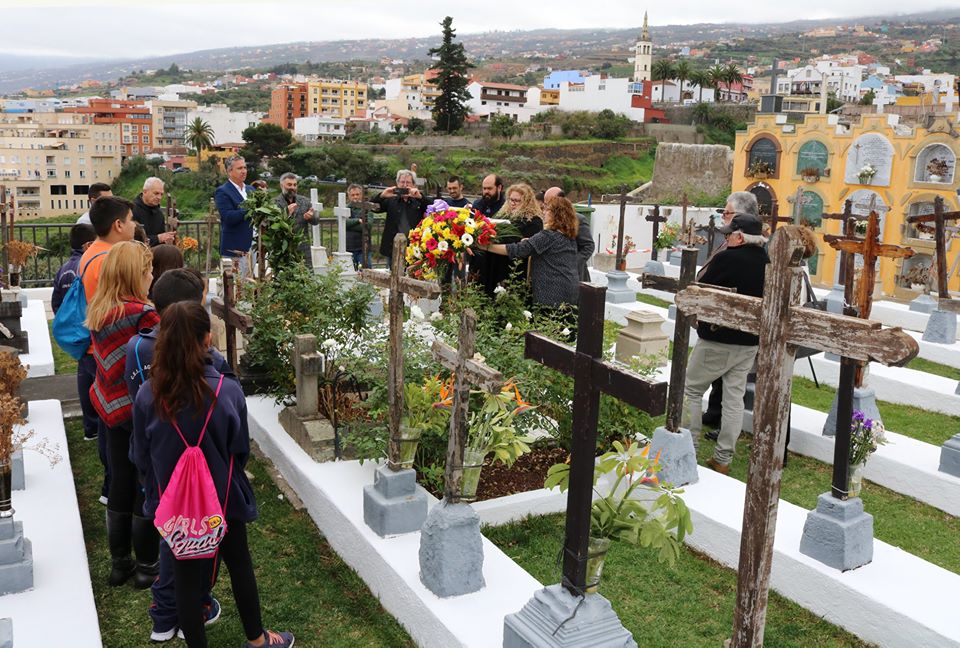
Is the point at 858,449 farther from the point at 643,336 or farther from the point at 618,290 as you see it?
the point at 618,290

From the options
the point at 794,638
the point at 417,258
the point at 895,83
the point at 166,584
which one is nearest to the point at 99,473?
the point at 166,584

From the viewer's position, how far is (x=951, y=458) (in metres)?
5.50

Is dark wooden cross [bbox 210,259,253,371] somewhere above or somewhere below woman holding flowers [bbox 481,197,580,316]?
below

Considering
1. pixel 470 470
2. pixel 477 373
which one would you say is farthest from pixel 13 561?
pixel 477 373

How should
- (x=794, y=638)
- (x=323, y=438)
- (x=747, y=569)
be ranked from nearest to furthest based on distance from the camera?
(x=747, y=569)
(x=794, y=638)
(x=323, y=438)

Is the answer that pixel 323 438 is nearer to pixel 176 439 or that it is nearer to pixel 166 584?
pixel 166 584

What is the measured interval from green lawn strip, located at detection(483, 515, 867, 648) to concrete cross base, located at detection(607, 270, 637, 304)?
281 inches

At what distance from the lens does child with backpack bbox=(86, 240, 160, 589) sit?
3.70m

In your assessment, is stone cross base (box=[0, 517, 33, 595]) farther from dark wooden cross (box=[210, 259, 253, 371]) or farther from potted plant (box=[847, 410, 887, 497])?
potted plant (box=[847, 410, 887, 497])

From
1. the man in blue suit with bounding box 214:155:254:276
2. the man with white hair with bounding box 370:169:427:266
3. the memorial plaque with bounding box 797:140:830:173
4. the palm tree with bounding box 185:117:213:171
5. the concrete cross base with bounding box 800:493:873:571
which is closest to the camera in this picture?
the concrete cross base with bounding box 800:493:873:571

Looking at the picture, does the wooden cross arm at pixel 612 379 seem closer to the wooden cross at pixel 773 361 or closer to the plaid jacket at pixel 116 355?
the wooden cross at pixel 773 361

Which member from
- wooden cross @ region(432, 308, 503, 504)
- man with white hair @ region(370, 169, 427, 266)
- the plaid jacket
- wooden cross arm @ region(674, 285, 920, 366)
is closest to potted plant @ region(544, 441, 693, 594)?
wooden cross @ region(432, 308, 503, 504)

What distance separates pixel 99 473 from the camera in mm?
5340

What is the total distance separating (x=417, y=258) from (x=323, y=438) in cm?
167
